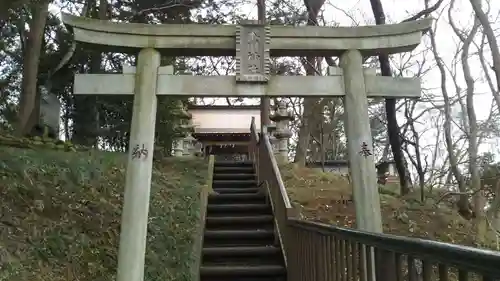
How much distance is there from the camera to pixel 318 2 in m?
13.4

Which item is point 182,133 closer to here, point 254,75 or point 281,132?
point 281,132

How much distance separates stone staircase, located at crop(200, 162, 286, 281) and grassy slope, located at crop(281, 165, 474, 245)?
1.43m

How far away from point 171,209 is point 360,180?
13.5ft

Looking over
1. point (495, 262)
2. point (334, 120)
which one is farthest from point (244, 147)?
point (495, 262)

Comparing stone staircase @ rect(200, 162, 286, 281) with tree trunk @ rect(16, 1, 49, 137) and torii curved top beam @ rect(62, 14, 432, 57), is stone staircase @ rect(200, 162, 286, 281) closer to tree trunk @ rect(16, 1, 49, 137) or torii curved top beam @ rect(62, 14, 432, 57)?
torii curved top beam @ rect(62, 14, 432, 57)

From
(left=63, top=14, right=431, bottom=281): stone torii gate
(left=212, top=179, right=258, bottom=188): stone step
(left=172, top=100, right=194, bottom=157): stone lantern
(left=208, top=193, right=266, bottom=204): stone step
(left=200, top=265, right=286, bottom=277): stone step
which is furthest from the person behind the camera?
(left=172, top=100, right=194, bottom=157): stone lantern

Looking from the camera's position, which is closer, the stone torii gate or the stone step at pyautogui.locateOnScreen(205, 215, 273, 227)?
the stone torii gate

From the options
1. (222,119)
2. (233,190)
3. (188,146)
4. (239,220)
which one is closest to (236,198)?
(233,190)

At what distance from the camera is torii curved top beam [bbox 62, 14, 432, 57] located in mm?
5562

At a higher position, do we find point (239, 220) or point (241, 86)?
point (241, 86)

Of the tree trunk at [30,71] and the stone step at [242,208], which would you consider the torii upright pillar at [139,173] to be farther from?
the tree trunk at [30,71]

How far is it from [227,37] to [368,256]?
11.8 ft

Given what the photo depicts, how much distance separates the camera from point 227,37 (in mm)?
5668

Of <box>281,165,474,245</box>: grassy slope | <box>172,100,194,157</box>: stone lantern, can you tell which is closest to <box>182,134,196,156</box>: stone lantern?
<box>172,100,194,157</box>: stone lantern
